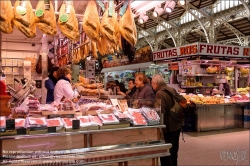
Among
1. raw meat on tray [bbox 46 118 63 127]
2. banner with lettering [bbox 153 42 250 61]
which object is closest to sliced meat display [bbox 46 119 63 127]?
raw meat on tray [bbox 46 118 63 127]

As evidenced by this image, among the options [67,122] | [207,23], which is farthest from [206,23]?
[67,122]

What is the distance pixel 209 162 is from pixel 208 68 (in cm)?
512

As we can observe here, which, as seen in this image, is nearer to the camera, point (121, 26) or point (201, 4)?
point (121, 26)

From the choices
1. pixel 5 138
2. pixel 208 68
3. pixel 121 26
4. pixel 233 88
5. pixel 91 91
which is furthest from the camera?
pixel 233 88

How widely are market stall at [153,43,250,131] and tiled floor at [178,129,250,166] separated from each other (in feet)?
1.77

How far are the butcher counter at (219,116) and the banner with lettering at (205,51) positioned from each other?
1826 mm

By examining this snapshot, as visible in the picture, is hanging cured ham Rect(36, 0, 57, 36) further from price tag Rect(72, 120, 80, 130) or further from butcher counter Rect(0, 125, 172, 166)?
butcher counter Rect(0, 125, 172, 166)

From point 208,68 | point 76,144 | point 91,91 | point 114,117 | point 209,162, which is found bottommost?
point 209,162

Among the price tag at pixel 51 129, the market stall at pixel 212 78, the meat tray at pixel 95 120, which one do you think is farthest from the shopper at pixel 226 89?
the price tag at pixel 51 129

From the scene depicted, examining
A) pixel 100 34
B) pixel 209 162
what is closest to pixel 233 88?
pixel 209 162

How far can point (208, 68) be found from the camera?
923cm

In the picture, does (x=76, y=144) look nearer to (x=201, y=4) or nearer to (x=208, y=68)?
(x=208, y=68)

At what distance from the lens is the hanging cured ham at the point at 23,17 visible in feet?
8.44

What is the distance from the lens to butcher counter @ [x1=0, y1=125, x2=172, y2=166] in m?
2.32
